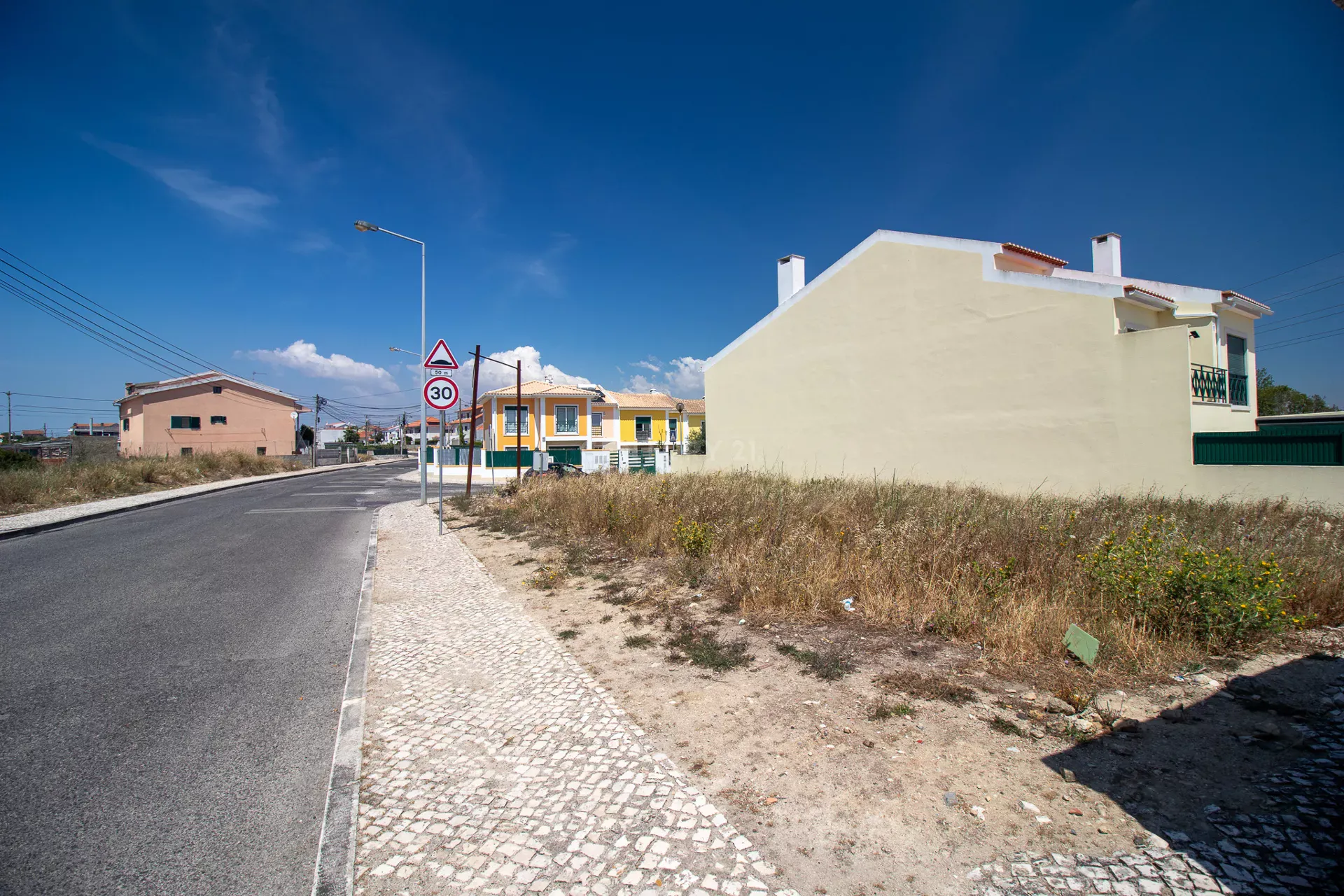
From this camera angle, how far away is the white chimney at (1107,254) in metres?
16.5

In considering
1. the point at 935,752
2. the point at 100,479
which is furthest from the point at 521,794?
the point at 100,479

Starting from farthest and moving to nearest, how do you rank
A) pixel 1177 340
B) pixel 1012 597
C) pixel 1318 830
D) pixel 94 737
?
pixel 1177 340 < pixel 1012 597 < pixel 94 737 < pixel 1318 830

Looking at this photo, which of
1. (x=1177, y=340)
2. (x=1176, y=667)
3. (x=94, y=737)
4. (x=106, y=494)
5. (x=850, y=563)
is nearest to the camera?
(x=94, y=737)

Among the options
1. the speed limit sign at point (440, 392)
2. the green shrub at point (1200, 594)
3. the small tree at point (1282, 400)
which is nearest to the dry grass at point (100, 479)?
the speed limit sign at point (440, 392)

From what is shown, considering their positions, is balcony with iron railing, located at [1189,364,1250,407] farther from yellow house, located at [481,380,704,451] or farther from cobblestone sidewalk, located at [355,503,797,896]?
yellow house, located at [481,380,704,451]

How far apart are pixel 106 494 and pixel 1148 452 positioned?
27333 millimetres

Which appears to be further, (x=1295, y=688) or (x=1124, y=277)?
(x=1124, y=277)

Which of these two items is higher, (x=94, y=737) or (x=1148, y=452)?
(x=1148, y=452)

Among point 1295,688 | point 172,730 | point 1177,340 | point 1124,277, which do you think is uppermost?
A: point 1124,277

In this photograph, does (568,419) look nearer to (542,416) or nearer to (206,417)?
(542,416)

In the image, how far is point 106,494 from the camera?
59.4 feet

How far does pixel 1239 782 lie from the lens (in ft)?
8.45

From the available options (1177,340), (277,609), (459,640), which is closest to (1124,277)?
(1177,340)

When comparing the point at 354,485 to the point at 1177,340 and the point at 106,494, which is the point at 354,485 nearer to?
the point at 106,494
